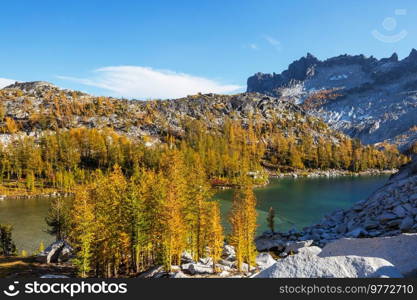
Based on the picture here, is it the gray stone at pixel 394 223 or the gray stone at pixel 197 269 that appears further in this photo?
the gray stone at pixel 394 223

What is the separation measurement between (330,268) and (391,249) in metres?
11.3

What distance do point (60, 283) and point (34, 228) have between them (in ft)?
231

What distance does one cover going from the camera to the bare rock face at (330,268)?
437 inches

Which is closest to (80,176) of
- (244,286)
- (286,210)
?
(286,210)

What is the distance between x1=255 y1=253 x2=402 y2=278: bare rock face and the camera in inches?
437

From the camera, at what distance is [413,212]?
41.2m

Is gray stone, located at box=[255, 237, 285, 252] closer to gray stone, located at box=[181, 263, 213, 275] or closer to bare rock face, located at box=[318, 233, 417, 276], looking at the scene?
gray stone, located at box=[181, 263, 213, 275]

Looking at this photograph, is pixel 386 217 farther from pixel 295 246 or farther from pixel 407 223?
pixel 295 246

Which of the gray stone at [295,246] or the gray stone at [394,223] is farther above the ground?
the gray stone at [394,223]

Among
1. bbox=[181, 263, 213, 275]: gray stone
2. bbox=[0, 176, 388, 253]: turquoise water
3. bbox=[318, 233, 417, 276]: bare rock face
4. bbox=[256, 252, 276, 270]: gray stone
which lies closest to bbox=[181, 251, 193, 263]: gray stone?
bbox=[181, 263, 213, 275]: gray stone

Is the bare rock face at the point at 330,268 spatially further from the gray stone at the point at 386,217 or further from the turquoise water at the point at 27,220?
the turquoise water at the point at 27,220

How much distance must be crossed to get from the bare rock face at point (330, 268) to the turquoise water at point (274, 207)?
5317cm

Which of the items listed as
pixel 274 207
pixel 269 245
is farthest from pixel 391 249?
pixel 274 207

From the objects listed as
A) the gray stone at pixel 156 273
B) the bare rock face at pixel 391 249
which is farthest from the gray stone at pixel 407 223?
the gray stone at pixel 156 273
